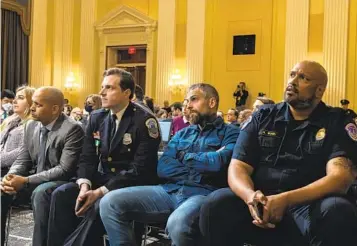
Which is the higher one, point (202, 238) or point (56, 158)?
point (56, 158)

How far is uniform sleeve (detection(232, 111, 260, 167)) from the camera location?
7.91ft

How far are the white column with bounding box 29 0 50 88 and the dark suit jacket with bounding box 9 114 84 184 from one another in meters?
11.8

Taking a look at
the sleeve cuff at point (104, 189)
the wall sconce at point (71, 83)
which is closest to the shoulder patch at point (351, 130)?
the sleeve cuff at point (104, 189)

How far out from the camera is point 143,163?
286 centimetres

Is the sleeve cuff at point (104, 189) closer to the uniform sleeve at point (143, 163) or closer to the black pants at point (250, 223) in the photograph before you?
the uniform sleeve at point (143, 163)

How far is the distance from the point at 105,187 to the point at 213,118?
76cm

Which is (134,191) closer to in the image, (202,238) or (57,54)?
(202,238)

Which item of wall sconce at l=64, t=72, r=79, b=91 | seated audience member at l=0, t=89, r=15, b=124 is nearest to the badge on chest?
seated audience member at l=0, t=89, r=15, b=124

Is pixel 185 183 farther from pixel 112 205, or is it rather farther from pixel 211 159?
pixel 112 205

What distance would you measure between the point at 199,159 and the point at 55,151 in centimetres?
111

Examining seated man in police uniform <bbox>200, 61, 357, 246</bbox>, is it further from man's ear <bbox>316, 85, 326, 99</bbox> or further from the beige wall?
the beige wall

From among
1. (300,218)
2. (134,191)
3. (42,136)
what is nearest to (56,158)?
(42,136)

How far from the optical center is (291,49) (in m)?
11.8

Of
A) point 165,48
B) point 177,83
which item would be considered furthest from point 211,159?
point 165,48
